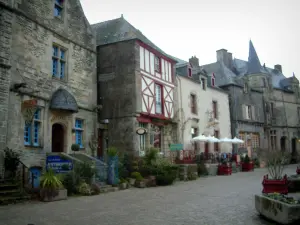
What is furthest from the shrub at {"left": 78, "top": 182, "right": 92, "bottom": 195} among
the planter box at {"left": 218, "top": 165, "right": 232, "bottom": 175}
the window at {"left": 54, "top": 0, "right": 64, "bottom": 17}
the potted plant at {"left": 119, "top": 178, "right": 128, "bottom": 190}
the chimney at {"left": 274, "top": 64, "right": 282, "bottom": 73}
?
the chimney at {"left": 274, "top": 64, "right": 282, "bottom": 73}

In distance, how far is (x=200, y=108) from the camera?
22641mm

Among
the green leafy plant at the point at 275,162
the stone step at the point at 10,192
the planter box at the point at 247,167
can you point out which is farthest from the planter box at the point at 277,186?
the planter box at the point at 247,167

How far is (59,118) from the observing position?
45.0 feet

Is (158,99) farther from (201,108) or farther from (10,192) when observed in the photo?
(10,192)

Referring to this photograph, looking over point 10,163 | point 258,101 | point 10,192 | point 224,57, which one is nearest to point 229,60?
point 224,57

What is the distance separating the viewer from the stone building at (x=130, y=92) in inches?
648

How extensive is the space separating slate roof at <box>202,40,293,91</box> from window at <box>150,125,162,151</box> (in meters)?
11.2

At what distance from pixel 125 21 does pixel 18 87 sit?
9522mm

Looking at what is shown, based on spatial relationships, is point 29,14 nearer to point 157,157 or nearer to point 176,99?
point 157,157

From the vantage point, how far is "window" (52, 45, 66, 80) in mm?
14055

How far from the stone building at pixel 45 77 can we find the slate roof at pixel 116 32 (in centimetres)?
188

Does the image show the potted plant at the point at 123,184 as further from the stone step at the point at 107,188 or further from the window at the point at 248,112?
the window at the point at 248,112

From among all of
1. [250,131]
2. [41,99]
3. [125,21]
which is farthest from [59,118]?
[250,131]

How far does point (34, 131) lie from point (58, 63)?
3378 millimetres
